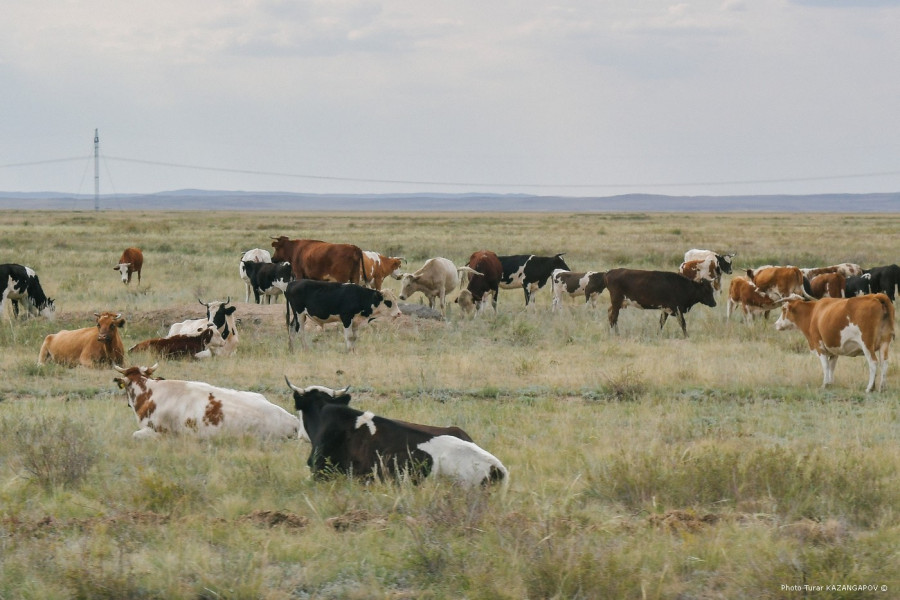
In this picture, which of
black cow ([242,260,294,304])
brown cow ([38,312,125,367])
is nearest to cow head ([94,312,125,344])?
brown cow ([38,312,125,367])

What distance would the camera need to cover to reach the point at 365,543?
6.49 metres

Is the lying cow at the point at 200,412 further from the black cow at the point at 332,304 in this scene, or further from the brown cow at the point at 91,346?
the black cow at the point at 332,304

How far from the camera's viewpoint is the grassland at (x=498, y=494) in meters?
5.91

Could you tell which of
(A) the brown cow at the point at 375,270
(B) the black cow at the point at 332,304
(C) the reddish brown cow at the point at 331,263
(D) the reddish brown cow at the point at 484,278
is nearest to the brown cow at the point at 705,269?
(D) the reddish brown cow at the point at 484,278

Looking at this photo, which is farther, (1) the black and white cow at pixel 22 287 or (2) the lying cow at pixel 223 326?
(1) the black and white cow at pixel 22 287

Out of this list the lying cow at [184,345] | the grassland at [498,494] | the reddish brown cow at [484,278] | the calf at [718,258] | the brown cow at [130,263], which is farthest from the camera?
the brown cow at [130,263]

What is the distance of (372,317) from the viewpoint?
17.2 metres

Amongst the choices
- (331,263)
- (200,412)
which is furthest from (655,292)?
(200,412)

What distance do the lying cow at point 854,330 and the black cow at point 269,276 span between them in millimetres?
11662

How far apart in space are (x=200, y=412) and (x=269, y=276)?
40.7 ft

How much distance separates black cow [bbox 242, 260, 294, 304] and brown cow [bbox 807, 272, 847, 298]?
10888 millimetres

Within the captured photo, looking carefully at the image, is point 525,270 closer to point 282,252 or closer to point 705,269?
point 705,269

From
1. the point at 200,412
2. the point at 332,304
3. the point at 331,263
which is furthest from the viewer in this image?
the point at 331,263

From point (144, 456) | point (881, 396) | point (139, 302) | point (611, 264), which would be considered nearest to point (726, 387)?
point (881, 396)
